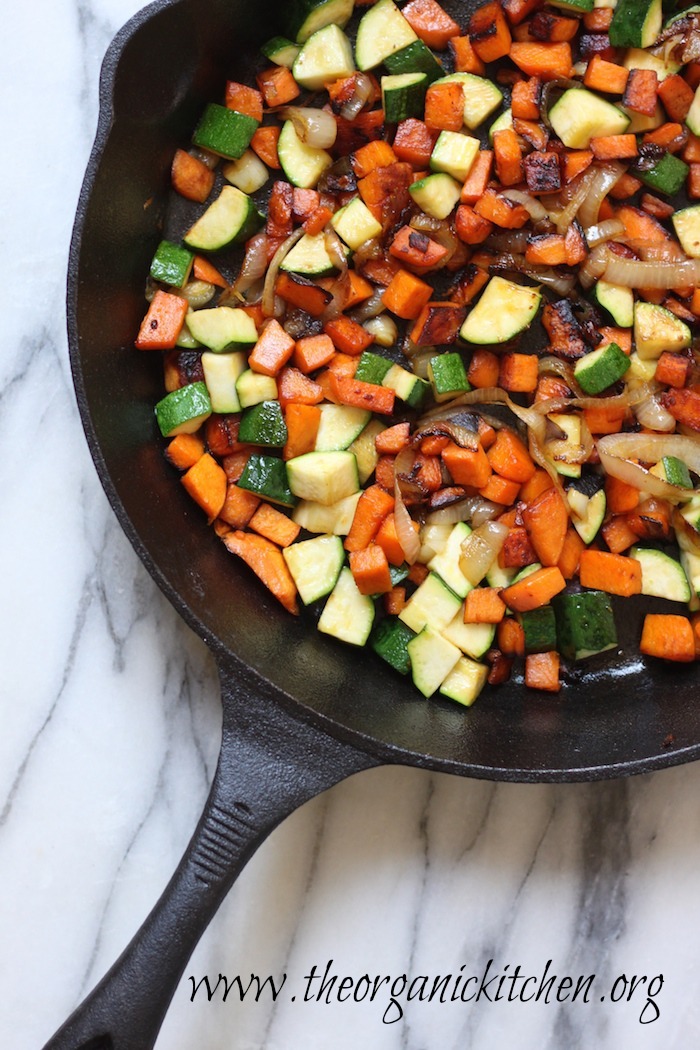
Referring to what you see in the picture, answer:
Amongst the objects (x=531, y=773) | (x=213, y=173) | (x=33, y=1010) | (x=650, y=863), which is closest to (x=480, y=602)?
(x=531, y=773)

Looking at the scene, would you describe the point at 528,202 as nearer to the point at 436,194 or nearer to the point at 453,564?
the point at 436,194

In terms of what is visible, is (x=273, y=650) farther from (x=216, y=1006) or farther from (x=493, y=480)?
(x=216, y=1006)

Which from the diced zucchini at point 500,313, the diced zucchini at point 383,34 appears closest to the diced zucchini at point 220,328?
the diced zucchini at point 500,313

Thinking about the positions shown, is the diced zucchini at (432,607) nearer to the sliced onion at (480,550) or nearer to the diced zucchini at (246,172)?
the sliced onion at (480,550)

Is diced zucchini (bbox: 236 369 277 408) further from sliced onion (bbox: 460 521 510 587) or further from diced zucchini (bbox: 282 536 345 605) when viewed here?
sliced onion (bbox: 460 521 510 587)

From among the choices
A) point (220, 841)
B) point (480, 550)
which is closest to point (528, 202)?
point (480, 550)
